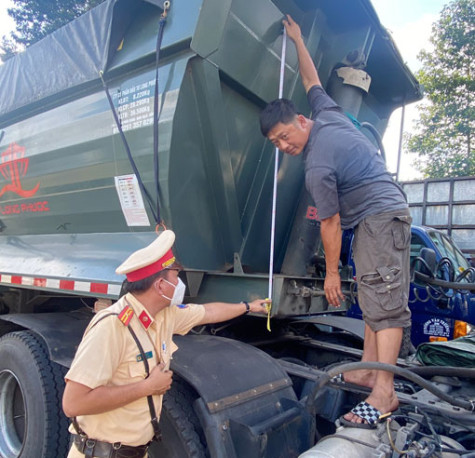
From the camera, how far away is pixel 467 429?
180 cm

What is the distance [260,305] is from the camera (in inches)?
90.5

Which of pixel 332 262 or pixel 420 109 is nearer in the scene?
pixel 332 262

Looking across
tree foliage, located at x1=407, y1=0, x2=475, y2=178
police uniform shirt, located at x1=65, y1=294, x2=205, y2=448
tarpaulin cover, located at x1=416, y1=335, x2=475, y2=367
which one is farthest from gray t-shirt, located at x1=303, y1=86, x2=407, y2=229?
tree foliage, located at x1=407, y1=0, x2=475, y2=178

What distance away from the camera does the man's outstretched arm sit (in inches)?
100.0

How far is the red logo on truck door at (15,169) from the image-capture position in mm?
3549

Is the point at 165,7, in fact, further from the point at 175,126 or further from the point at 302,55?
the point at 302,55

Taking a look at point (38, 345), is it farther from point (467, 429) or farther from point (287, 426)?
point (467, 429)

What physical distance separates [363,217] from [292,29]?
4.09 feet

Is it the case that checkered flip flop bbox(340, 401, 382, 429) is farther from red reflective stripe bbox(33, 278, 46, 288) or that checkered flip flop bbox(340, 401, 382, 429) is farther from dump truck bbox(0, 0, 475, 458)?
red reflective stripe bbox(33, 278, 46, 288)

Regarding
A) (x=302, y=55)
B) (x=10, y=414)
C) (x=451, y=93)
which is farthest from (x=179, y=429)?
(x=451, y=93)

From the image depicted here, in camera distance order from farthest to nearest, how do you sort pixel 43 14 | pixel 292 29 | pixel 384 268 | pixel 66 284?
pixel 43 14 < pixel 66 284 < pixel 292 29 < pixel 384 268

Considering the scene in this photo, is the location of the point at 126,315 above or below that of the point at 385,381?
above

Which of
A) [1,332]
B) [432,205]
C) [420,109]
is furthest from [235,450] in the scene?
[420,109]

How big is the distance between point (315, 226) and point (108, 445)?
A: 1.81 meters
